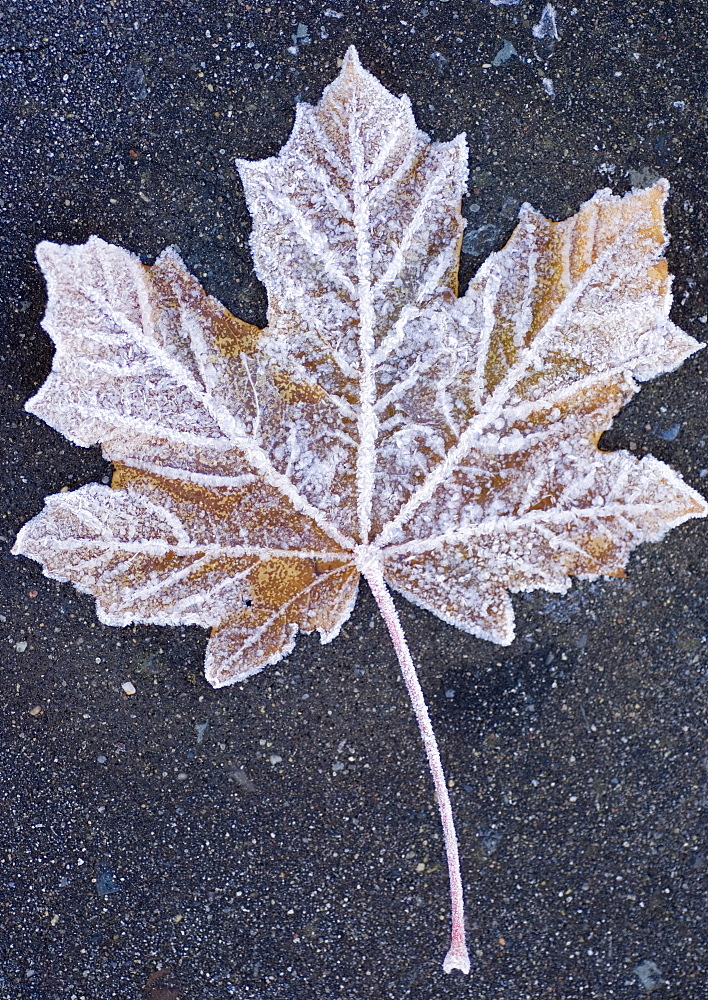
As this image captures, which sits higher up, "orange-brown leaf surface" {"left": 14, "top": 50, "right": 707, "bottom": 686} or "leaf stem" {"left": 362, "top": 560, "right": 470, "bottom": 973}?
"orange-brown leaf surface" {"left": 14, "top": 50, "right": 707, "bottom": 686}

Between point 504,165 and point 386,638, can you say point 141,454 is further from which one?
point 504,165

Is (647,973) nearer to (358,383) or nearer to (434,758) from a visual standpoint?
(434,758)

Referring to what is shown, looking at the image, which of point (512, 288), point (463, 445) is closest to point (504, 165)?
point (512, 288)

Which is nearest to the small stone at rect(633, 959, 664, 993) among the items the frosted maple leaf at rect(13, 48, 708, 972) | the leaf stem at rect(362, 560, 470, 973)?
the leaf stem at rect(362, 560, 470, 973)

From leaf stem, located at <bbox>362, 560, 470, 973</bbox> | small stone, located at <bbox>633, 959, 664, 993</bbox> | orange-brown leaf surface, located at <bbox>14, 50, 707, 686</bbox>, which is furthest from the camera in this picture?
small stone, located at <bbox>633, 959, 664, 993</bbox>

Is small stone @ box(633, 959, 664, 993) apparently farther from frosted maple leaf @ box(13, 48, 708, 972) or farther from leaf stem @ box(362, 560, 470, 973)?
frosted maple leaf @ box(13, 48, 708, 972)

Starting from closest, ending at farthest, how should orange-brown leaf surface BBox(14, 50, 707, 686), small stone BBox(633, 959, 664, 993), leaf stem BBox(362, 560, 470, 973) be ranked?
orange-brown leaf surface BBox(14, 50, 707, 686) < leaf stem BBox(362, 560, 470, 973) < small stone BBox(633, 959, 664, 993)

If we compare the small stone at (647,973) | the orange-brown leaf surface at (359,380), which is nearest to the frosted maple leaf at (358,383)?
the orange-brown leaf surface at (359,380)

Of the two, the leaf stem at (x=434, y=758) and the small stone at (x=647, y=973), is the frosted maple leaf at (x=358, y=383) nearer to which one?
the leaf stem at (x=434, y=758)
